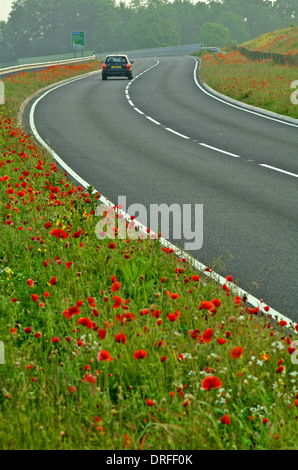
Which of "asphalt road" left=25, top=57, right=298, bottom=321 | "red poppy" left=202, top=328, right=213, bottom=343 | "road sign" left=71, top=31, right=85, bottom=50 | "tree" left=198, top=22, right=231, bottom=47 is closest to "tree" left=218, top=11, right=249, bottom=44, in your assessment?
"tree" left=198, top=22, right=231, bottom=47

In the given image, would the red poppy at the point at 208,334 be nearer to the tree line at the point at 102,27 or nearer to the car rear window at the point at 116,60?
the car rear window at the point at 116,60

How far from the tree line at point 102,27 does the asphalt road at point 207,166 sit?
384 ft

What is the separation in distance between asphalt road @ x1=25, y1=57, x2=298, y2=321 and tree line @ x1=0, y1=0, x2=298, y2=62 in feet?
384

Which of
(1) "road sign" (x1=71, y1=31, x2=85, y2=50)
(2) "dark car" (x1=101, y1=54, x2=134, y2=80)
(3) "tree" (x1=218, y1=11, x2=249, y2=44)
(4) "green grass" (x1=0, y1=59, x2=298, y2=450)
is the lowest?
(4) "green grass" (x1=0, y1=59, x2=298, y2=450)

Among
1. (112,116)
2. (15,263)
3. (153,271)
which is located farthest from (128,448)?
(112,116)

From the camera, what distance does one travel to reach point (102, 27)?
147 metres

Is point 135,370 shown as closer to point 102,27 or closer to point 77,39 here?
point 77,39

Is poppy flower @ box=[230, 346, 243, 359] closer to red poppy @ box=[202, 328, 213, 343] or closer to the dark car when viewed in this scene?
red poppy @ box=[202, 328, 213, 343]

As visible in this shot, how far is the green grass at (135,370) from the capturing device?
9.56 feet

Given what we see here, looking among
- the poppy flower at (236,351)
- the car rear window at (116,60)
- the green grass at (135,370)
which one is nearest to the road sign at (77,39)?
the car rear window at (116,60)

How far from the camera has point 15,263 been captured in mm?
5652

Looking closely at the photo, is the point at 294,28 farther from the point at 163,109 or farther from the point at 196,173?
the point at 196,173

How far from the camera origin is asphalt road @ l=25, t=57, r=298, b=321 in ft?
22.7
